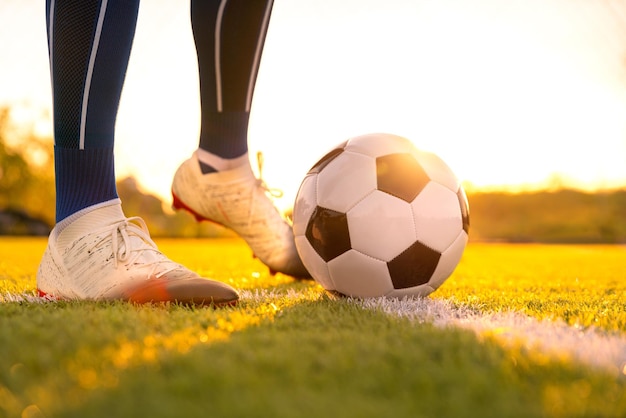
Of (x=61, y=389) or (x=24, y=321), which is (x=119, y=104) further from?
(x=61, y=389)

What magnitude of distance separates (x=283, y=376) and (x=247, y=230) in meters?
2.04

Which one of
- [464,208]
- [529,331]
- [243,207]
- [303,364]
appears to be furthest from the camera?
[243,207]

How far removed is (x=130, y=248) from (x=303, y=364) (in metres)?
1.21

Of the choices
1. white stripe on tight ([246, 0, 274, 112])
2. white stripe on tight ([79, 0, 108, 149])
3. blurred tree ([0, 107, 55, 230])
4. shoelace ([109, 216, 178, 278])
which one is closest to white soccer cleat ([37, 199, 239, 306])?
shoelace ([109, 216, 178, 278])

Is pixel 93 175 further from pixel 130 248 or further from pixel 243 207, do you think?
pixel 243 207

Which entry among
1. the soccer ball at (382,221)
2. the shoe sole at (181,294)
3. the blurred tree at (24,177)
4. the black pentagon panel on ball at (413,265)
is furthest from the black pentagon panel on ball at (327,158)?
the blurred tree at (24,177)

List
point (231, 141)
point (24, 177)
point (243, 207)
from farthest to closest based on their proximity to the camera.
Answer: point (24, 177)
point (243, 207)
point (231, 141)

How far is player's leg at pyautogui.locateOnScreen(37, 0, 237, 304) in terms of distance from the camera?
1989 mm

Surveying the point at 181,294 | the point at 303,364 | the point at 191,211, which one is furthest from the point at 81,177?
the point at 303,364

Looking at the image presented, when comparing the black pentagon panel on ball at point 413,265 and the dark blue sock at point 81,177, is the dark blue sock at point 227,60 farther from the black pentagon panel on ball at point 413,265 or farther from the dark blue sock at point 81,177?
the black pentagon panel on ball at point 413,265

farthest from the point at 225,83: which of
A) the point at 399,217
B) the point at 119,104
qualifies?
the point at 399,217

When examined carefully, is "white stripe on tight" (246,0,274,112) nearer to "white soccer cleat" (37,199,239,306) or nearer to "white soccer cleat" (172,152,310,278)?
"white soccer cleat" (172,152,310,278)

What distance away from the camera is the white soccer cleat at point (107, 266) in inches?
77.3

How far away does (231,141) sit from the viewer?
286cm
